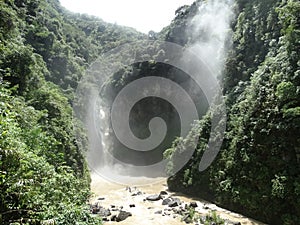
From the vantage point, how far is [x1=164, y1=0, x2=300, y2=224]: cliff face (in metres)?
12.4

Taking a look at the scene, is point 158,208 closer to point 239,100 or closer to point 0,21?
point 239,100

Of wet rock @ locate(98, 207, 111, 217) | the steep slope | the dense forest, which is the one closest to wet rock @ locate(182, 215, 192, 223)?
the dense forest

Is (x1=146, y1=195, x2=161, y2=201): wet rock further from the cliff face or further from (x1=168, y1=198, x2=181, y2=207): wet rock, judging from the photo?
the cliff face

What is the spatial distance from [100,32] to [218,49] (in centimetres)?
3696

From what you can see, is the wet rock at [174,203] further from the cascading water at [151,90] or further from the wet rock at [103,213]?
the cascading water at [151,90]

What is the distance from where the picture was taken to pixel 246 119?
15.5 metres

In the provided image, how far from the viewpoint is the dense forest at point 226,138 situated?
235 inches

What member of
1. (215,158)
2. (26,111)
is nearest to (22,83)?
(26,111)

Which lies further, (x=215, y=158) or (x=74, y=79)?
(x=74, y=79)

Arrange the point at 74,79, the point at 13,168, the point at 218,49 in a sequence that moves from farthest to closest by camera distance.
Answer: the point at 74,79 → the point at 218,49 → the point at 13,168

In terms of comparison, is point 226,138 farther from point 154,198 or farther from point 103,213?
point 103,213

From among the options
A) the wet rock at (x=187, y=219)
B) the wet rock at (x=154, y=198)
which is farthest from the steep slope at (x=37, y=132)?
the wet rock at (x=187, y=219)

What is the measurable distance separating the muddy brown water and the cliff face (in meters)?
0.72

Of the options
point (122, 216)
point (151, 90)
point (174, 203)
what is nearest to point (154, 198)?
point (174, 203)
